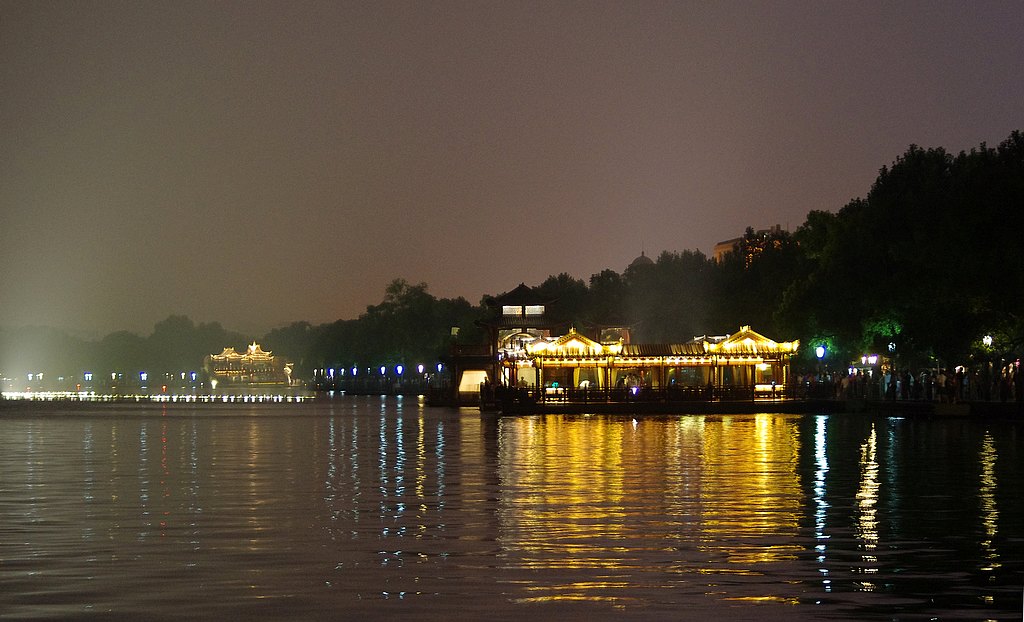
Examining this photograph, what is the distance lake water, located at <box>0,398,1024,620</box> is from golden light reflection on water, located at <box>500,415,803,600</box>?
7 centimetres

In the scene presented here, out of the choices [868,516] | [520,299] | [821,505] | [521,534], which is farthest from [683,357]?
[521,534]

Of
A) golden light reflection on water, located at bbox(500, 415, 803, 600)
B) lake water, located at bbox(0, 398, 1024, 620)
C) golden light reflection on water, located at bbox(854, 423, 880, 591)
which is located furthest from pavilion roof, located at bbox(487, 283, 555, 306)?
golden light reflection on water, located at bbox(854, 423, 880, 591)

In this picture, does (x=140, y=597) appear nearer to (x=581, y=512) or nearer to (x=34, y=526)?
(x=34, y=526)

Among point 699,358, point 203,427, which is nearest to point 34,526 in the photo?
point 203,427

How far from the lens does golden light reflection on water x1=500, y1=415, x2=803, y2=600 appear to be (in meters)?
16.0

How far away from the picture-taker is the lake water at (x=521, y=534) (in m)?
13.5

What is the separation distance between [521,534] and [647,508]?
12.8ft

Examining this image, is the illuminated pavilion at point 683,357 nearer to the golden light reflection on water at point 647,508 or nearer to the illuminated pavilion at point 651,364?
the illuminated pavilion at point 651,364

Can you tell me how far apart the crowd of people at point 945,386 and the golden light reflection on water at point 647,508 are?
20954 mm

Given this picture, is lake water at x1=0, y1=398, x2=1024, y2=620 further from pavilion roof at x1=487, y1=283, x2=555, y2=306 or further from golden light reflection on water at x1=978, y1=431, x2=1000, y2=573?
pavilion roof at x1=487, y1=283, x2=555, y2=306

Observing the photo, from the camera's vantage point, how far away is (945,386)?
62250 mm

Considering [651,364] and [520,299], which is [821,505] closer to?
[651,364]

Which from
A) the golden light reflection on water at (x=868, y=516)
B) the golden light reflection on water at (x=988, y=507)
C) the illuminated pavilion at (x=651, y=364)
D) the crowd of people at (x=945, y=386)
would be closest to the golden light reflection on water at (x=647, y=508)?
the golden light reflection on water at (x=868, y=516)

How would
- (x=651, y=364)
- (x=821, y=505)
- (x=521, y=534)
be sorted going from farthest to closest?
(x=651, y=364)
(x=821, y=505)
(x=521, y=534)
